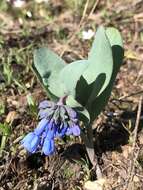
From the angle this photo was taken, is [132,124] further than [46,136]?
Yes

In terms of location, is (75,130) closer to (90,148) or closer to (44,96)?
(90,148)

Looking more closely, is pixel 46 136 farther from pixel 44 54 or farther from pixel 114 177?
pixel 114 177

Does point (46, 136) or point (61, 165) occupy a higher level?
point (46, 136)

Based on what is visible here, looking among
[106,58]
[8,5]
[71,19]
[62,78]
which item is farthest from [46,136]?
[8,5]

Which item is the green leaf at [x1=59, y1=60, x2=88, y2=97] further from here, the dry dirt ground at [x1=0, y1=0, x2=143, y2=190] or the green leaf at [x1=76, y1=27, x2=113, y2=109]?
the dry dirt ground at [x1=0, y1=0, x2=143, y2=190]

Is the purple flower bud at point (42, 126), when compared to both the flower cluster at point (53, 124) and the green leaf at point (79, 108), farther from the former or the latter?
the green leaf at point (79, 108)

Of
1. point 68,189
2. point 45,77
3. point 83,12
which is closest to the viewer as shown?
point 45,77

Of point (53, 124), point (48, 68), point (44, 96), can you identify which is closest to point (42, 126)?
point (53, 124)
